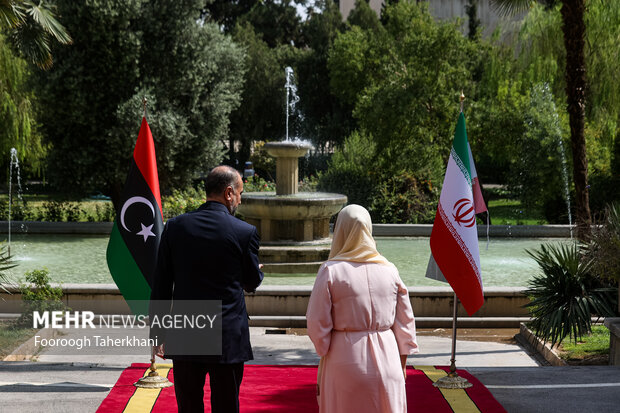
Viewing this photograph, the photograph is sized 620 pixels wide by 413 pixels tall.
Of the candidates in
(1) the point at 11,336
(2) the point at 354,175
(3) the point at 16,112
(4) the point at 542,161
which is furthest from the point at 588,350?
(3) the point at 16,112

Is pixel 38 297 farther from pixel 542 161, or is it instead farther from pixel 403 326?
pixel 542 161

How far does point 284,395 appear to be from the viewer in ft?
21.9

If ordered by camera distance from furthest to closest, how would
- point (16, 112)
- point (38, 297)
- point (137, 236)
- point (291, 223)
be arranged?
point (16, 112) < point (291, 223) < point (38, 297) < point (137, 236)

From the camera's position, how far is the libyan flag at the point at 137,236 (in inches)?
280

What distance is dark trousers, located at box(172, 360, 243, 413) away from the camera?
4766 millimetres

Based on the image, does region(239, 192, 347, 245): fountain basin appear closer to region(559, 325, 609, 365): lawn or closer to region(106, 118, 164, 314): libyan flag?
region(559, 325, 609, 365): lawn

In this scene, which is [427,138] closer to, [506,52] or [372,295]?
[506,52]

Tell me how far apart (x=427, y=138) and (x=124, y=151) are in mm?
8898

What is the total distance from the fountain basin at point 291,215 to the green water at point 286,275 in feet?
3.30

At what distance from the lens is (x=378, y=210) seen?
21.8 m

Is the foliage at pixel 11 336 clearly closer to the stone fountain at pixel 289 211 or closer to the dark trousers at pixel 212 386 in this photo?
the dark trousers at pixel 212 386

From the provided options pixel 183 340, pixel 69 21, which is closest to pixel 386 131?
pixel 69 21

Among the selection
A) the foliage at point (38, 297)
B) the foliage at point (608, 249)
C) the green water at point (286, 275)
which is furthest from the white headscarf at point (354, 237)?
the green water at point (286, 275)

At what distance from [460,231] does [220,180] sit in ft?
10.4
